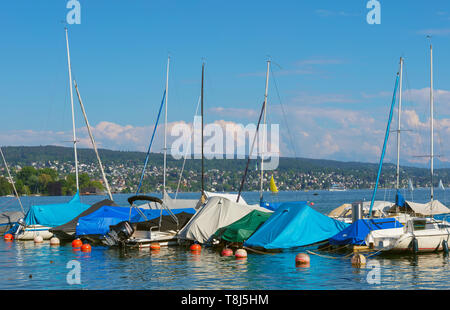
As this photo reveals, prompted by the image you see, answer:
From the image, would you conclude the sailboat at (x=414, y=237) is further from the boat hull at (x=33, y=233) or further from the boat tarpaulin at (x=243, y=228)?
the boat hull at (x=33, y=233)

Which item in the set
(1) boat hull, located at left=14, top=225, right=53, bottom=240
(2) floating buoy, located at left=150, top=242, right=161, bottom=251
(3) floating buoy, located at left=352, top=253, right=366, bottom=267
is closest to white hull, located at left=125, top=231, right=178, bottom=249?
(2) floating buoy, located at left=150, top=242, right=161, bottom=251

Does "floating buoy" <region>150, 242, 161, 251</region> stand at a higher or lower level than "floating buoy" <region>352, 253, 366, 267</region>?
lower

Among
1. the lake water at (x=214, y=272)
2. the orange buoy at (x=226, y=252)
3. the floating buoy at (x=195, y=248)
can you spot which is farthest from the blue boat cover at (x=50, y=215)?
the orange buoy at (x=226, y=252)

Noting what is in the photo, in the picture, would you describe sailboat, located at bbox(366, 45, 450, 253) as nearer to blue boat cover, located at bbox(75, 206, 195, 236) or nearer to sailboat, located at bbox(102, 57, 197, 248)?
sailboat, located at bbox(102, 57, 197, 248)

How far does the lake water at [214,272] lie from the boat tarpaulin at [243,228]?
1.63 m

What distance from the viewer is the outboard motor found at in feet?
120

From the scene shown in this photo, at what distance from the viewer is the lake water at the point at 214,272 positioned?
78.3ft

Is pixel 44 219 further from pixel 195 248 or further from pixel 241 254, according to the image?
pixel 241 254

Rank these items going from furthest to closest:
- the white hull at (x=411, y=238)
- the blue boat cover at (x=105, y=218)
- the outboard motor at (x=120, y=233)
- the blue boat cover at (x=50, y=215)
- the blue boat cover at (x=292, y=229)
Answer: the blue boat cover at (x=50, y=215) → the blue boat cover at (x=105, y=218) → the outboard motor at (x=120, y=233) → the blue boat cover at (x=292, y=229) → the white hull at (x=411, y=238)

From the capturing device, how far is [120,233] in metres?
36.8

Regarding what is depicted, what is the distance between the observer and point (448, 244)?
31.6 m

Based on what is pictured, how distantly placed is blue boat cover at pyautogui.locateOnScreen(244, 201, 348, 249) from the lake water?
820mm
